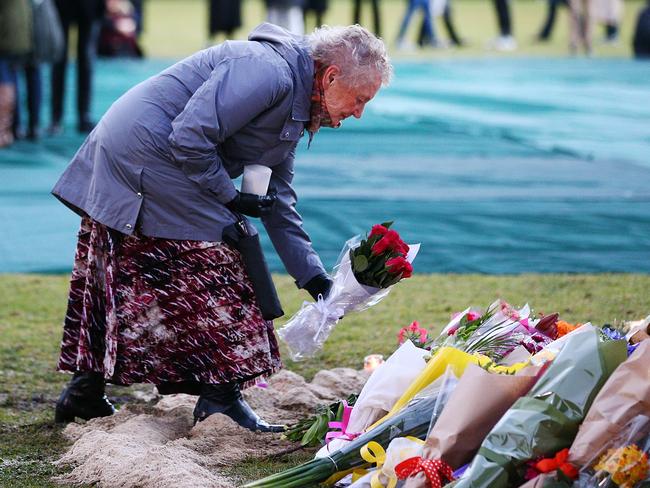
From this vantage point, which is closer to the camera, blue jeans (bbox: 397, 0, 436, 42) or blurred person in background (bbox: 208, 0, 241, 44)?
blurred person in background (bbox: 208, 0, 241, 44)

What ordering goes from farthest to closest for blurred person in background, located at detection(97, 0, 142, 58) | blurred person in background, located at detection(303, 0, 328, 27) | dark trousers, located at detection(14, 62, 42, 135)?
blurred person in background, located at detection(303, 0, 328, 27) → blurred person in background, located at detection(97, 0, 142, 58) → dark trousers, located at detection(14, 62, 42, 135)

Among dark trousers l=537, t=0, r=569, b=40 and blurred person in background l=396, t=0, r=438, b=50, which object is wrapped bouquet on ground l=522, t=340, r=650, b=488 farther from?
dark trousers l=537, t=0, r=569, b=40

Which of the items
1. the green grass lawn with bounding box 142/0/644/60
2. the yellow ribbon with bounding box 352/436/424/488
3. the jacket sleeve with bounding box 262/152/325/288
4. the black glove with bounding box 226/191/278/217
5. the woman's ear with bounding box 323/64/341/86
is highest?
the woman's ear with bounding box 323/64/341/86

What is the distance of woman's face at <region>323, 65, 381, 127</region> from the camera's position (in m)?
4.24

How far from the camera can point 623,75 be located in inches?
704

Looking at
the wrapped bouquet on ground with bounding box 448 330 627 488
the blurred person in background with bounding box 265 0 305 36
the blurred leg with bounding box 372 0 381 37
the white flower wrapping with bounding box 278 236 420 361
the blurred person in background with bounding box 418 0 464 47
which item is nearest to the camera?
the wrapped bouquet on ground with bounding box 448 330 627 488

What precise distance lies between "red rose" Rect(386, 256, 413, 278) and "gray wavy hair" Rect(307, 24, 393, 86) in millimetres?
629

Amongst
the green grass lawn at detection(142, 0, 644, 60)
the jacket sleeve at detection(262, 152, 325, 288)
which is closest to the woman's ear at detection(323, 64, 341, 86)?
the jacket sleeve at detection(262, 152, 325, 288)

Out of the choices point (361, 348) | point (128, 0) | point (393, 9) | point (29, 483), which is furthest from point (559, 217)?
point (393, 9)

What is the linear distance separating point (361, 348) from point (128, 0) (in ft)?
54.0

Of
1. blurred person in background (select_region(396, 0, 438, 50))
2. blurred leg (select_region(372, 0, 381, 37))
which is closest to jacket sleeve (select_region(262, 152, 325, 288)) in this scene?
blurred leg (select_region(372, 0, 381, 37))

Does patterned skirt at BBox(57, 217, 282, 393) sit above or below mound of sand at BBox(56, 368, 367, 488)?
above

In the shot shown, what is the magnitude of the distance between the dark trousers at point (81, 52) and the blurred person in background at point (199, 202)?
7.89m

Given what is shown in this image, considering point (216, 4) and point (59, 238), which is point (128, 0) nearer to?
point (216, 4)
